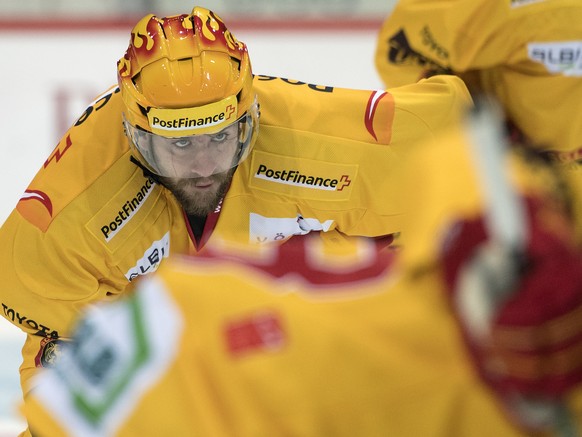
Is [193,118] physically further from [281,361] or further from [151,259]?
[281,361]

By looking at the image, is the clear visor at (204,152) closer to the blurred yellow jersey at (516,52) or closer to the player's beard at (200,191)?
the player's beard at (200,191)

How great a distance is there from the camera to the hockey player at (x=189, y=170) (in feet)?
5.20

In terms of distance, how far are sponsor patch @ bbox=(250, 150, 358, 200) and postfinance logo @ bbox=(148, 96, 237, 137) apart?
0.42ft

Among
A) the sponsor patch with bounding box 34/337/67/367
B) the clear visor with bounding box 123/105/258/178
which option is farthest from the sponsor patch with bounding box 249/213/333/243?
the sponsor patch with bounding box 34/337/67/367

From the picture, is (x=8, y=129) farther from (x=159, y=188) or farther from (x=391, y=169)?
(x=391, y=169)

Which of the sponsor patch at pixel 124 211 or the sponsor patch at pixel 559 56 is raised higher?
the sponsor patch at pixel 559 56

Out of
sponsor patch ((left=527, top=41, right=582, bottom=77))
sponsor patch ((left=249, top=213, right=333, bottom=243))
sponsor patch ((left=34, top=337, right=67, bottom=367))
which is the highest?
sponsor patch ((left=527, top=41, right=582, bottom=77))

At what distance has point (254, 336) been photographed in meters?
0.57

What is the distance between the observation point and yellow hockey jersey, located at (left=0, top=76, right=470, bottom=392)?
1610mm

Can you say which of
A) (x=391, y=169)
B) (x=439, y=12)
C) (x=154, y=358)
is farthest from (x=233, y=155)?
(x=154, y=358)

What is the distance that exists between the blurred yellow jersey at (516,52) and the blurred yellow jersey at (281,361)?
1.29m

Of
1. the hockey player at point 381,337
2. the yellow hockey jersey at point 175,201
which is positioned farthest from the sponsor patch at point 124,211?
the hockey player at point 381,337

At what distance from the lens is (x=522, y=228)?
0.51 metres

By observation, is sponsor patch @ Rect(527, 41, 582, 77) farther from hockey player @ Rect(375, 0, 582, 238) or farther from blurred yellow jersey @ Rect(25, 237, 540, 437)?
blurred yellow jersey @ Rect(25, 237, 540, 437)
